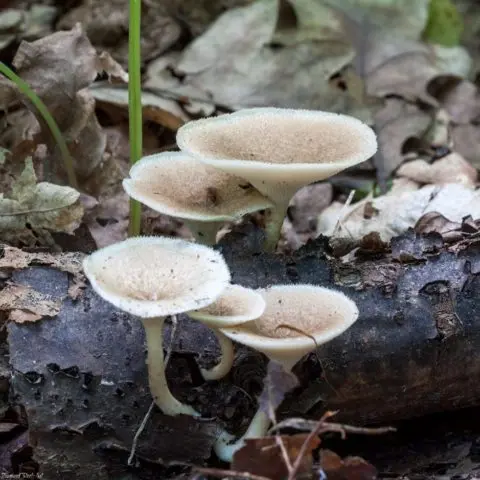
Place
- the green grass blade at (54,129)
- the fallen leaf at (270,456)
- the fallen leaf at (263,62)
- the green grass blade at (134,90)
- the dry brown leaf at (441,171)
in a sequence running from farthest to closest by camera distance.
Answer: the fallen leaf at (263,62), the dry brown leaf at (441,171), the green grass blade at (54,129), the green grass blade at (134,90), the fallen leaf at (270,456)

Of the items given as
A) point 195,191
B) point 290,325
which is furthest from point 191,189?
point 290,325

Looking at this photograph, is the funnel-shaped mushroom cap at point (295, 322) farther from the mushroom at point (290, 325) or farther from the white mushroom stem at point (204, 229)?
the white mushroom stem at point (204, 229)

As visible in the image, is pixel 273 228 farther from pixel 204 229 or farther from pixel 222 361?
pixel 222 361

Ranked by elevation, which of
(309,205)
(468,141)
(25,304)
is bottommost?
(309,205)

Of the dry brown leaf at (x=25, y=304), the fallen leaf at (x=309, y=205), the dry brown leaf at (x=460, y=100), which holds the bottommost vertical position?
the fallen leaf at (x=309, y=205)

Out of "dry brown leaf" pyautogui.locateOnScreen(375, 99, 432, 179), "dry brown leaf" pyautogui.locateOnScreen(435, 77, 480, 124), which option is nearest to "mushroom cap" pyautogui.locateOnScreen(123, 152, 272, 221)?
"dry brown leaf" pyautogui.locateOnScreen(375, 99, 432, 179)

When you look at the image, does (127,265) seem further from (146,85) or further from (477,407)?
(146,85)

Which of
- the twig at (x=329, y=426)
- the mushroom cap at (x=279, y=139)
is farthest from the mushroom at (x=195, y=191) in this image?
the twig at (x=329, y=426)
